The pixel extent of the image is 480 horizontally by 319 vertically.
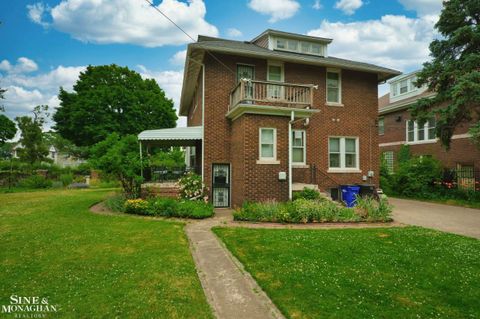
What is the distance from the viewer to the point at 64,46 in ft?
49.8

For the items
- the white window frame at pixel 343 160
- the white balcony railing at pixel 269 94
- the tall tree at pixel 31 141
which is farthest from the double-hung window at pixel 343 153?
the tall tree at pixel 31 141

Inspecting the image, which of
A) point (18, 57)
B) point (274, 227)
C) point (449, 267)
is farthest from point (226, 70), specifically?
point (18, 57)

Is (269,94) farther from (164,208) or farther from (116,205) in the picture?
(116,205)

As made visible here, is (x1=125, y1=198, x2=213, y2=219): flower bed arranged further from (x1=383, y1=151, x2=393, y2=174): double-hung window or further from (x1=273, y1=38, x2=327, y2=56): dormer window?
(x1=383, y1=151, x2=393, y2=174): double-hung window

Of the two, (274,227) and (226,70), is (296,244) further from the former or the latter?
(226,70)

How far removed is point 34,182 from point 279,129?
2402cm

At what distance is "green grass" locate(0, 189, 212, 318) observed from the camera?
346cm

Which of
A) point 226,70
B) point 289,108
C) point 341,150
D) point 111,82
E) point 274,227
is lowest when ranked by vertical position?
point 274,227

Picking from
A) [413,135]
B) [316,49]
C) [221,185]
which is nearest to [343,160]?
[221,185]

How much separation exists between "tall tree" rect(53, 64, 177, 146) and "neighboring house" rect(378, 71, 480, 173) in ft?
77.6

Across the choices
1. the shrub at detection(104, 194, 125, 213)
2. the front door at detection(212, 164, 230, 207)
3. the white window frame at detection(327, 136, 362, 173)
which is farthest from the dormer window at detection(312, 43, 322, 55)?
the shrub at detection(104, 194, 125, 213)

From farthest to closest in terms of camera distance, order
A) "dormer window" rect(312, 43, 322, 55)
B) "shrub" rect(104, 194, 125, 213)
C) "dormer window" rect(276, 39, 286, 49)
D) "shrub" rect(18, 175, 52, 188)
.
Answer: "shrub" rect(18, 175, 52, 188)
"dormer window" rect(312, 43, 322, 55)
"dormer window" rect(276, 39, 286, 49)
"shrub" rect(104, 194, 125, 213)

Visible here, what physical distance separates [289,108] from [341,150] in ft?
15.3

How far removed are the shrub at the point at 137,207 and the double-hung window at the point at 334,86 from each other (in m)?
10.5
